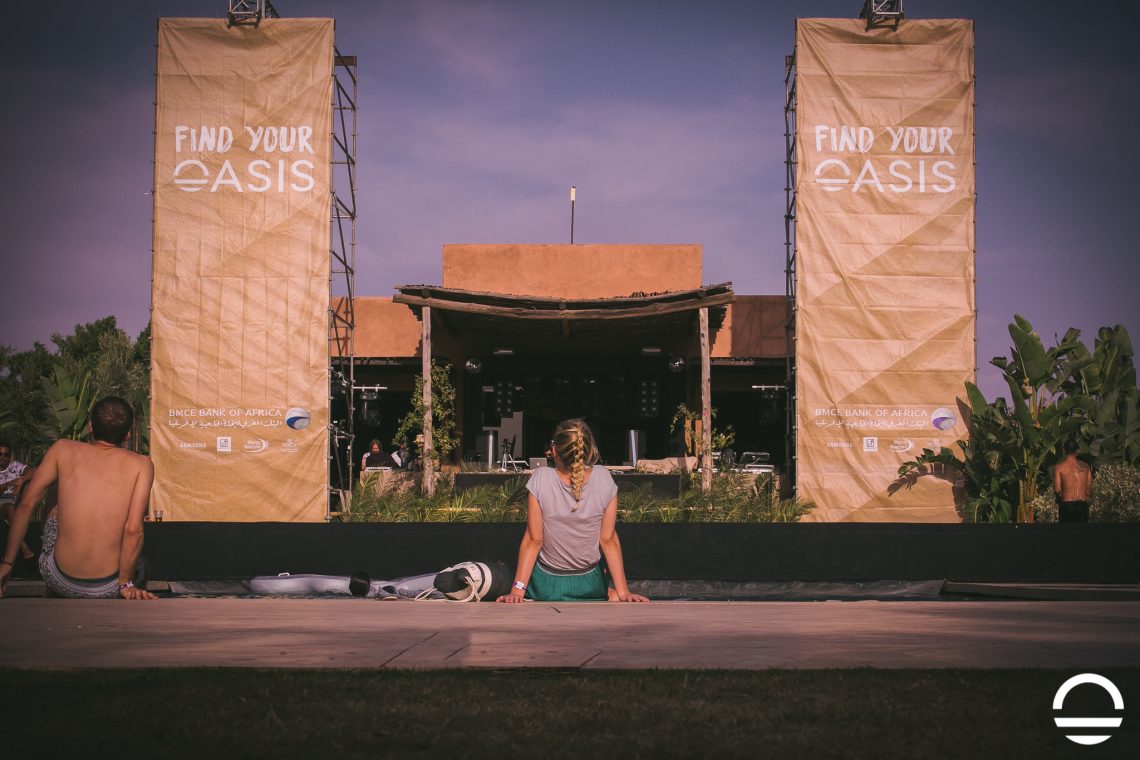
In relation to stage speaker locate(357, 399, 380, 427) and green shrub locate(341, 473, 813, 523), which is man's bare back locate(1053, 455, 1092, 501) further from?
stage speaker locate(357, 399, 380, 427)

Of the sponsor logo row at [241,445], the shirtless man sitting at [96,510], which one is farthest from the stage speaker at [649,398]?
the shirtless man sitting at [96,510]

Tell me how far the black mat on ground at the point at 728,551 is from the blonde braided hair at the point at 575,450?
422 cm

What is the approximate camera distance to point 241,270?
20.0 metres

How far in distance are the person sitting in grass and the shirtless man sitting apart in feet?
7.58

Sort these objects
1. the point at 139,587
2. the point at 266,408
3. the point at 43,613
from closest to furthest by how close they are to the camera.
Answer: the point at 43,613, the point at 139,587, the point at 266,408

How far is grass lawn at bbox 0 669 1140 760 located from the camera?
2.80 m

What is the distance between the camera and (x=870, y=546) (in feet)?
35.3

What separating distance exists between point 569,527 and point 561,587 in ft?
1.43

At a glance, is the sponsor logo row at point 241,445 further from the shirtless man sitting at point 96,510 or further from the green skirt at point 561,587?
the green skirt at point 561,587

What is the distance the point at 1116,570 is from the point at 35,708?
10.6 metres

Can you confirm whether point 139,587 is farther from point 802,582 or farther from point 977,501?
point 977,501

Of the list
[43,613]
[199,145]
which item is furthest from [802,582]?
[199,145]

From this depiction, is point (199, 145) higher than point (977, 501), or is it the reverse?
point (199, 145)

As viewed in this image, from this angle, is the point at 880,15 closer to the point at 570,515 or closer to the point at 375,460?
the point at 375,460
